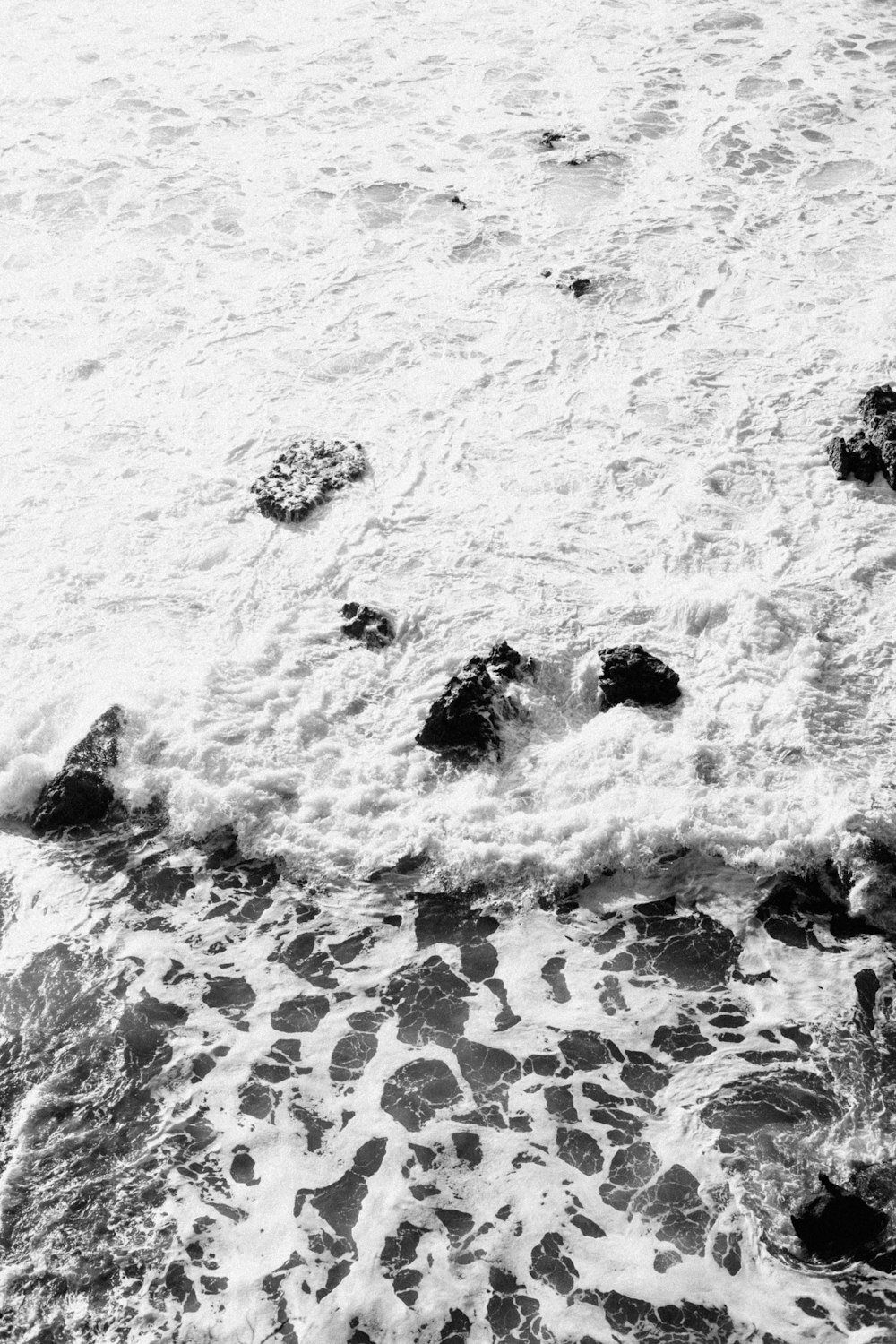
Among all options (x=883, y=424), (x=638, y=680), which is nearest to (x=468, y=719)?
(x=638, y=680)

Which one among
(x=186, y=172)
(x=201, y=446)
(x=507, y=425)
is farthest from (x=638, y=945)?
(x=186, y=172)

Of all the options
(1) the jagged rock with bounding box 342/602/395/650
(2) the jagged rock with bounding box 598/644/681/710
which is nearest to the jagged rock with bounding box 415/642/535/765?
(2) the jagged rock with bounding box 598/644/681/710

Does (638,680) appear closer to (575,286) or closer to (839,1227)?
(839,1227)

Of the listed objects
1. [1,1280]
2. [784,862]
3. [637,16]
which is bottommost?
[1,1280]

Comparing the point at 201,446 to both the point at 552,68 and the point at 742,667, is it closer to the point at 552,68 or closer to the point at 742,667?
the point at 742,667

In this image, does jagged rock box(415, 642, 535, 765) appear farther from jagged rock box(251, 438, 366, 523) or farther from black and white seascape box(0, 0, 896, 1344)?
jagged rock box(251, 438, 366, 523)

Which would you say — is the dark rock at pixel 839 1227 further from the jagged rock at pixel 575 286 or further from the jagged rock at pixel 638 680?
the jagged rock at pixel 575 286
